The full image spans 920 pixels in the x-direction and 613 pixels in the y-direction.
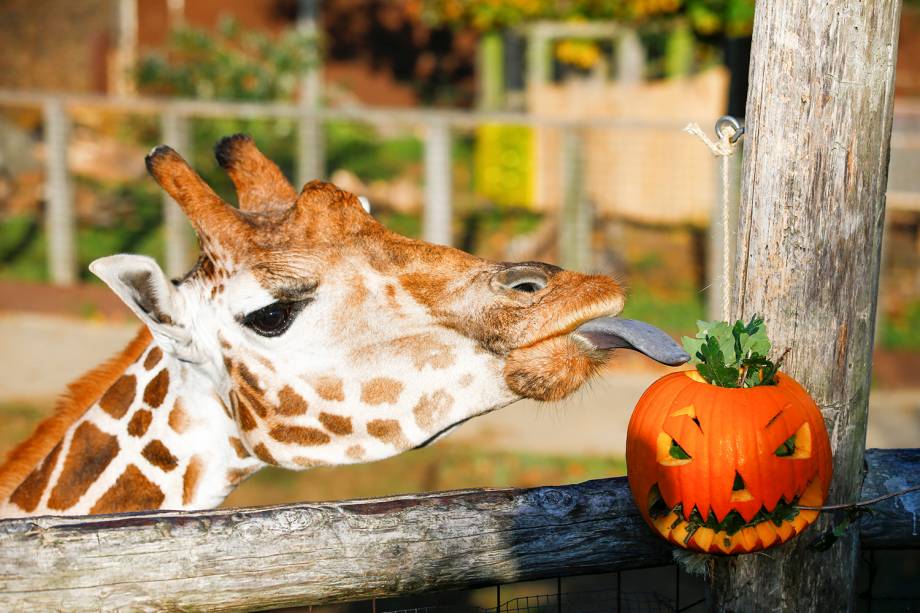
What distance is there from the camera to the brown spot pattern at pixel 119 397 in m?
3.00

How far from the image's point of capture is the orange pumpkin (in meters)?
2.30

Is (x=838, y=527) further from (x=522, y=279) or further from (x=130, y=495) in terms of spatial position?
(x=130, y=495)

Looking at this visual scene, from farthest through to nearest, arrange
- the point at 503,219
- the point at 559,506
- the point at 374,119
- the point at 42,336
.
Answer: the point at 503,219
the point at 374,119
the point at 42,336
the point at 559,506

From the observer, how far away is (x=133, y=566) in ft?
7.61

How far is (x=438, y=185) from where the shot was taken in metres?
10.9

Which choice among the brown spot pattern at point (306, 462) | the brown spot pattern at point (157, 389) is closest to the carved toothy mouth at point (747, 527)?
the brown spot pattern at point (306, 462)

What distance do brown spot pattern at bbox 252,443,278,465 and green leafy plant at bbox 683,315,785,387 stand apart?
1.17 m

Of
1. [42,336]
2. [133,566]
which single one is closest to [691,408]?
[133,566]

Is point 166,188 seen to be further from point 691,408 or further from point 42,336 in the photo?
point 42,336

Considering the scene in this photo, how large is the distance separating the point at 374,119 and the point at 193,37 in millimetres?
7058

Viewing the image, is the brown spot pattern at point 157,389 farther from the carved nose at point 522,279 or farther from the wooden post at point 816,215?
the wooden post at point 816,215

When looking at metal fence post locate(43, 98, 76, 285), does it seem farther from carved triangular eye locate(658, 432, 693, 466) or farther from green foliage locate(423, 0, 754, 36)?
carved triangular eye locate(658, 432, 693, 466)

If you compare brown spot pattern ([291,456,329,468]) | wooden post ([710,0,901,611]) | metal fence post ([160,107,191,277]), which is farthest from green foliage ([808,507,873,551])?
metal fence post ([160,107,191,277])

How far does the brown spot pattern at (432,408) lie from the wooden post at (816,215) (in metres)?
0.79
